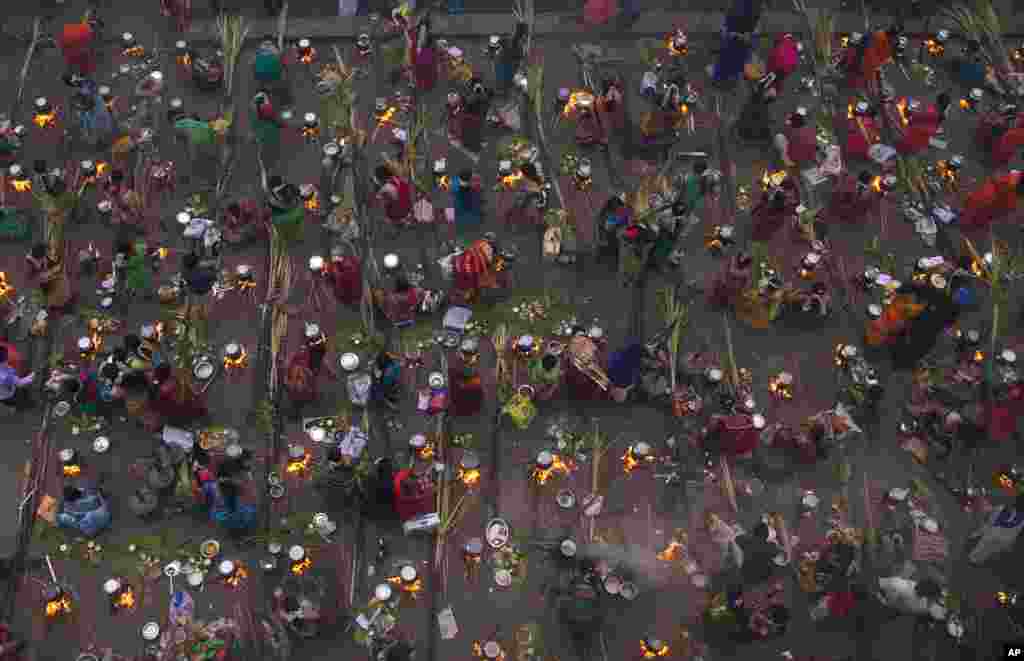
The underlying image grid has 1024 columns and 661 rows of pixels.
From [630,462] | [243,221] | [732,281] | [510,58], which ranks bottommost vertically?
[630,462]

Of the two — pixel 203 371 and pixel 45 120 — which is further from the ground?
pixel 45 120

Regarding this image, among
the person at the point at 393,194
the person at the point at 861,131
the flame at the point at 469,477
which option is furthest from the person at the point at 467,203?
the person at the point at 861,131

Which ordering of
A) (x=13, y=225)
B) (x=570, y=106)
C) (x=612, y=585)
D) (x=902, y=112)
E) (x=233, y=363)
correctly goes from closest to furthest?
(x=612, y=585) < (x=233, y=363) < (x=13, y=225) < (x=570, y=106) < (x=902, y=112)

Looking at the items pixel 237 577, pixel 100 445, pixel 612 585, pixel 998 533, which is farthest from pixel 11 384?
pixel 998 533

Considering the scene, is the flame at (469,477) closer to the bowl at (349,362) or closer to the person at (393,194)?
the bowl at (349,362)

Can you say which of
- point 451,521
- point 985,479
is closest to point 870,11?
point 985,479

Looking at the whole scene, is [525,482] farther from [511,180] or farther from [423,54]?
[423,54]

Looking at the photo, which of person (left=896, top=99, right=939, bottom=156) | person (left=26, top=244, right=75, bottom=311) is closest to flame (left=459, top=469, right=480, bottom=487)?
person (left=26, top=244, right=75, bottom=311)

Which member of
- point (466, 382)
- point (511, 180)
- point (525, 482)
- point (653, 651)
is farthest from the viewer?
point (511, 180)
